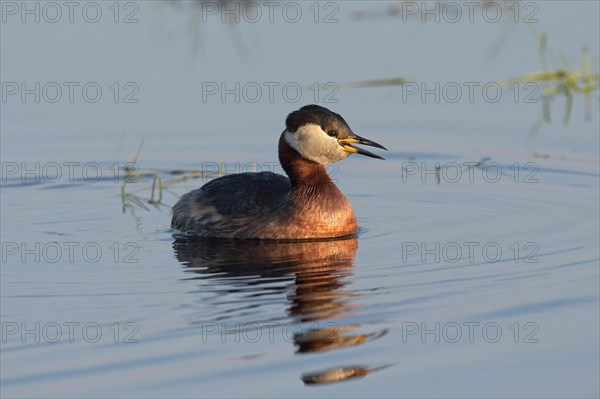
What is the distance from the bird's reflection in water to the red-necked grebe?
146 mm

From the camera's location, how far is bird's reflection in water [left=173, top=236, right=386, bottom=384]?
10.1 metres

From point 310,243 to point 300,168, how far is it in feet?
2.78

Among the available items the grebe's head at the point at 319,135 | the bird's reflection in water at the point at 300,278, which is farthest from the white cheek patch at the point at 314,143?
the bird's reflection in water at the point at 300,278

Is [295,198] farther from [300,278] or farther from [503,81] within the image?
[503,81]

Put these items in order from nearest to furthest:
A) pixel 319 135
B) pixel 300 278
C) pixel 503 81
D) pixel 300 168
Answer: pixel 300 278 < pixel 319 135 < pixel 300 168 < pixel 503 81

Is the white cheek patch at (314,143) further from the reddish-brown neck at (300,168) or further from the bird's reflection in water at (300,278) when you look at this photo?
the bird's reflection in water at (300,278)

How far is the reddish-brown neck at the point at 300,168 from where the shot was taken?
1390cm

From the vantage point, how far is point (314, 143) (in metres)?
13.8

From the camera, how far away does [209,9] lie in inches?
805

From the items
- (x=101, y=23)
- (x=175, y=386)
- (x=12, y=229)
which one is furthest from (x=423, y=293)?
(x=101, y=23)

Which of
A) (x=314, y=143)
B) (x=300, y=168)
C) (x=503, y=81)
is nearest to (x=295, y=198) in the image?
(x=300, y=168)

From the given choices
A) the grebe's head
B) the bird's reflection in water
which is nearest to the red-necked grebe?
the grebe's head

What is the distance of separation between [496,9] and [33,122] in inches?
284

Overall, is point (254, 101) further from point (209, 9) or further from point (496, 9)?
point (496, 9)
